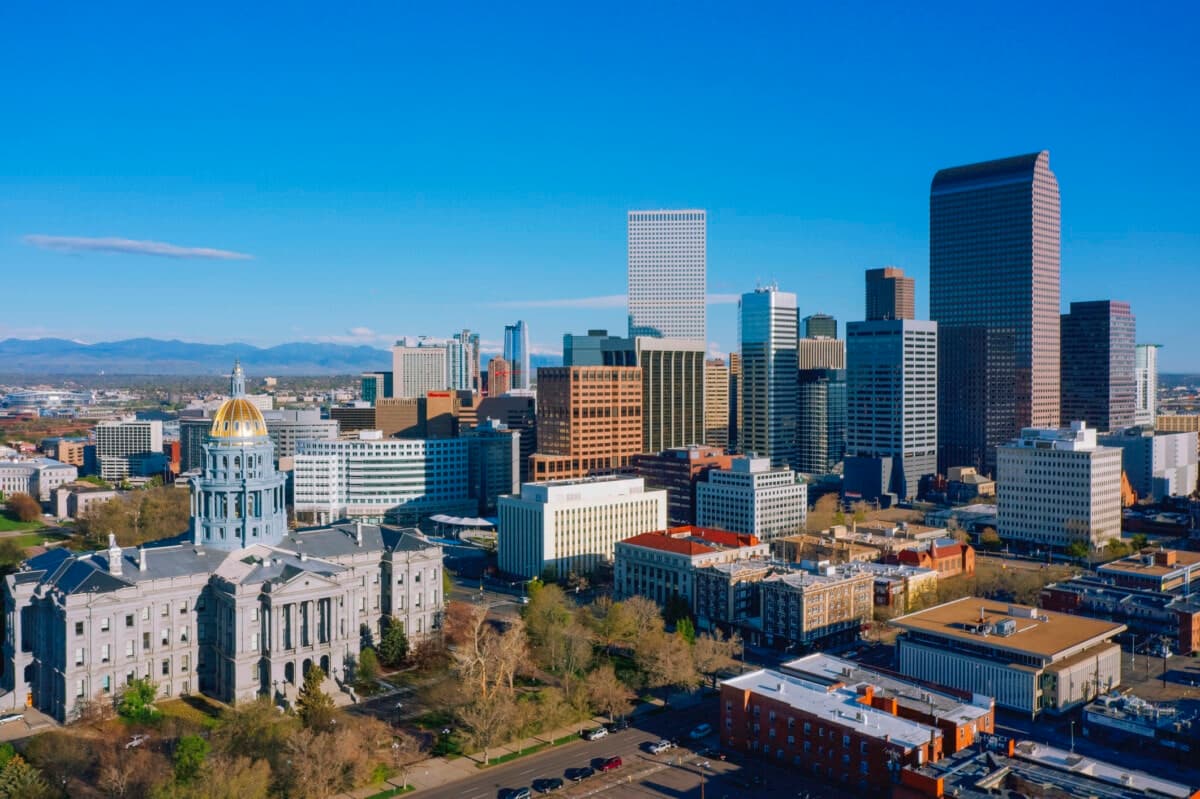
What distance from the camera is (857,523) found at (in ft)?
579

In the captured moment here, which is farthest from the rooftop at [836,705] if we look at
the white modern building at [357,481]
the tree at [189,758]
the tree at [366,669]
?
the white modern building at [357,481]

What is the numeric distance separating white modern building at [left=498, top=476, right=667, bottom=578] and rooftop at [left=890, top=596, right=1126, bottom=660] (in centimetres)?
5306

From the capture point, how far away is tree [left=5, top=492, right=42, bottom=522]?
189875 millimetres

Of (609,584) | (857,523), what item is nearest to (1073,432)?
(857,523)

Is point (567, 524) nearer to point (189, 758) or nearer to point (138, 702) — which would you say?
point (138, 702)

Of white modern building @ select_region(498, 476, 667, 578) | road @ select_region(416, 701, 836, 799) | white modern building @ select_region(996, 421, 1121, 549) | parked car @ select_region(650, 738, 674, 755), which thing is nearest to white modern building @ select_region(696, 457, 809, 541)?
white modern building @ select_region(498, 476, 667, 578)

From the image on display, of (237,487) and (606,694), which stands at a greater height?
(237,487)

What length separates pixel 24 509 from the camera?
623 feet

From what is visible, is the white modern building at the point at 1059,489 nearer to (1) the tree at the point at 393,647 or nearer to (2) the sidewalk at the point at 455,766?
(2) the sidewalk at the point at 455,766

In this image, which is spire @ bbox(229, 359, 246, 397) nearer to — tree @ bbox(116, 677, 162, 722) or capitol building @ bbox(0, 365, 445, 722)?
capitol building @ bbox(0, 365, 445, 722)

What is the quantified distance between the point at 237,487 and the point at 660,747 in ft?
164

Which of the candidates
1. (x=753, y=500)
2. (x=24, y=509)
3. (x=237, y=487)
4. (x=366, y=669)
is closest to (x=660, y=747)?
(x=366, y=669)

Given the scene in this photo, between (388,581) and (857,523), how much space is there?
99.1 meters

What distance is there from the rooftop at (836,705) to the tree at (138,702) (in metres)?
46.3
